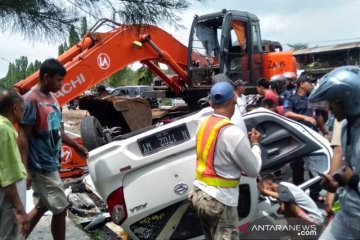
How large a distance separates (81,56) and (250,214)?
4.81 meters

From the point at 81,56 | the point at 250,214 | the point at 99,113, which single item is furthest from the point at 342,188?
the point at 99,113

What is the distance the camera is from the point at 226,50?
9.82 m

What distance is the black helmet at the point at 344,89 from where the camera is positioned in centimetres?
269

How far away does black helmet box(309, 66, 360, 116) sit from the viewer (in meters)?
2.69

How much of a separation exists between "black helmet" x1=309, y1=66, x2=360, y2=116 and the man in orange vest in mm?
705

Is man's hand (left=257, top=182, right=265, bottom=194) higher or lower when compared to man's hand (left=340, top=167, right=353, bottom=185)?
lower

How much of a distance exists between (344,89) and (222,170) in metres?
1.04

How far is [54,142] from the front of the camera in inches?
168

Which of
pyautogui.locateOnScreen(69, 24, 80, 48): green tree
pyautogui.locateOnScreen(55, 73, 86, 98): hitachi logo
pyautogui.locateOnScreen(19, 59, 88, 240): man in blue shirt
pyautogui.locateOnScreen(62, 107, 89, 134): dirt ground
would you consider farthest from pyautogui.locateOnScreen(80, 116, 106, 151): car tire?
pyautogui.locateOnScreen(62, 107, 89, 134): dirt ground

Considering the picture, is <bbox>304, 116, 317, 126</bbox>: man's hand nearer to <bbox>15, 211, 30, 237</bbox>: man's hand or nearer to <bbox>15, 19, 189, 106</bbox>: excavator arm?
<bbox>15, 19, 189, 106</bbox>: excavator arm

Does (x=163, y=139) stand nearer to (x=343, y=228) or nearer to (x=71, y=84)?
(x=343, y=228)

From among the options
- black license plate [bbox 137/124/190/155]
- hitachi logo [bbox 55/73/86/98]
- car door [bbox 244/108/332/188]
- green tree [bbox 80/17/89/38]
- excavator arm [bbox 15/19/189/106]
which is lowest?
car door [bbox 244/108/332/188]

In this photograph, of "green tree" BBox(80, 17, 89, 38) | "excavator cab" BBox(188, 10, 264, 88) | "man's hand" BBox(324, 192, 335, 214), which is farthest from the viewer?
"excavator cab" BBox(188, 10, 264, 88)

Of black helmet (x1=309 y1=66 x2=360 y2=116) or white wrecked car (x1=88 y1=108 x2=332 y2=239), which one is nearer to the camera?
black helmet (x1=309 y1=66 x2=360 y2=116)
